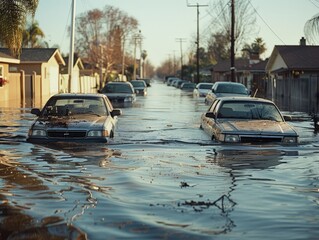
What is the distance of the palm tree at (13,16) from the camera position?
20.3 m

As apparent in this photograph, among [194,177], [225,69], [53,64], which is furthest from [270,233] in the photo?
[225,69]

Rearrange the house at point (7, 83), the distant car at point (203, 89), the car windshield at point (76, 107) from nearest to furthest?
the car windshield at point (76, 107)
the house at point (7, 83)
the distant car at point (203, 89)

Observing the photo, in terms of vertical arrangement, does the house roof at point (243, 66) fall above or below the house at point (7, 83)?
above

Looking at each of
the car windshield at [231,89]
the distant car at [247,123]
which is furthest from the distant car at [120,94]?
the distant car at [247,123]

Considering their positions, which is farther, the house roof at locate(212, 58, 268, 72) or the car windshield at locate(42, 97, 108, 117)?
the house roof at locate(212, 58, 268, 72)

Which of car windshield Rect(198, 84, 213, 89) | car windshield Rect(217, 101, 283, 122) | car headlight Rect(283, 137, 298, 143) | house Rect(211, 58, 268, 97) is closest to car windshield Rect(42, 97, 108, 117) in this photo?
car windshield Rect(217, 101, 283, 122)

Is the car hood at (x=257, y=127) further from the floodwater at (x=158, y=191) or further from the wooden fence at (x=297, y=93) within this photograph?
the wooden fence at (x=297, y=93)

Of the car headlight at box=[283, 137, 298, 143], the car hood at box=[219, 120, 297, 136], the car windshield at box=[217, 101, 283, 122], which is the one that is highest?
the car windshield at box=[217, 101, 283, 122]

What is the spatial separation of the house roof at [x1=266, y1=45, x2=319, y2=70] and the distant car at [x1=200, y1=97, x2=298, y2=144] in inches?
1204

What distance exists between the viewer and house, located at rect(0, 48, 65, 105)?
143ft

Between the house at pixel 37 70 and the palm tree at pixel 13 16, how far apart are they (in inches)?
842

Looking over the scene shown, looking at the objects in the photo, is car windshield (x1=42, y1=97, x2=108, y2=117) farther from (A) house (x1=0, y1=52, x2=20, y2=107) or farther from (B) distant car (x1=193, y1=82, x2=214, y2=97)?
(B) distant car (x1=193, y1=82, x2=214, y2=97)

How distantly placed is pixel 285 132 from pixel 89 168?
458 centimetres

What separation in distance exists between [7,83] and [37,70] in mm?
10257
